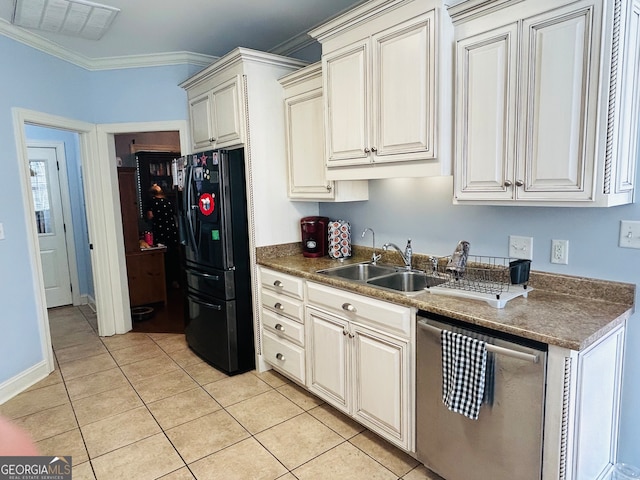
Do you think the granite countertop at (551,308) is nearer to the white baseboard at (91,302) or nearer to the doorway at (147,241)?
the doorway at (147,241)

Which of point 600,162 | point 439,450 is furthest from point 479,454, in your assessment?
point 600,162

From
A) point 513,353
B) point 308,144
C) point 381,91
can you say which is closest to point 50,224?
point 308,144

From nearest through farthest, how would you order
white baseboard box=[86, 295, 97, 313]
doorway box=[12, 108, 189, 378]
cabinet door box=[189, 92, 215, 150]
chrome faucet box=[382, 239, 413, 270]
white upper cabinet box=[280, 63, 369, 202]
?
chrome faucet box=[382, 239, 413, 270], white upper cabinet box=[280, 63, 369, 202], cabinet door box=[189, 92, 215, 150], doorway box=[12, 108, 189, 378], white baseboard box=[86, 295, 97, 313]

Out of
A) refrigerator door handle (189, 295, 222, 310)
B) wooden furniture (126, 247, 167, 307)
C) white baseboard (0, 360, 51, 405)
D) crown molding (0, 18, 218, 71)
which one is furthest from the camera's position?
wooden furniture (126, 247, 167, 307)

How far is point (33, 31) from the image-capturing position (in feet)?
10.3

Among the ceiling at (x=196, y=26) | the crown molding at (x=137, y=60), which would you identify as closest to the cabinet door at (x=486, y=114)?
the ceiling at (x=196, y=26)

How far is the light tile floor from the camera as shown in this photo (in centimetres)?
215

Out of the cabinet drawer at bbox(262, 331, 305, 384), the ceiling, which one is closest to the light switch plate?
the cabinet drawer at bbox(262, 331, 305, 384)

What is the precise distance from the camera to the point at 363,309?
2.24m

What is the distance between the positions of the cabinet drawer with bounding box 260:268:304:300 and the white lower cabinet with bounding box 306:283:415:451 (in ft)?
0.40

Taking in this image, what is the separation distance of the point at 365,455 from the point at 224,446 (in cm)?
80

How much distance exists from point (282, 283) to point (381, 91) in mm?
1414

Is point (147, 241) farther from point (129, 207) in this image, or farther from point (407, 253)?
point (407, 253)

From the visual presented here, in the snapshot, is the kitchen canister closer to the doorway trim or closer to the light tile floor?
the light tile floor
